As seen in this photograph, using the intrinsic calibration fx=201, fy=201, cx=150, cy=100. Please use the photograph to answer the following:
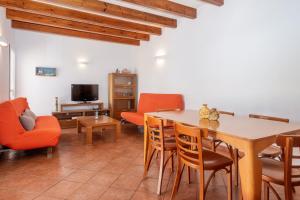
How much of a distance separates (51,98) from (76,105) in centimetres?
73

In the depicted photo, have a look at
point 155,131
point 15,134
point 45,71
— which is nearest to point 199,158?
point 155,131

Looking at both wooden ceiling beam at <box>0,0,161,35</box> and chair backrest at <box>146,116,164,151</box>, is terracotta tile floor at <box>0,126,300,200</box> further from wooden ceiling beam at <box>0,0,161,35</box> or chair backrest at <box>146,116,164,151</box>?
wooden ceiling beam at <box>0,0,161,35</box>

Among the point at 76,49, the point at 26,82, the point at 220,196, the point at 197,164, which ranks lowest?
the point at 220,196

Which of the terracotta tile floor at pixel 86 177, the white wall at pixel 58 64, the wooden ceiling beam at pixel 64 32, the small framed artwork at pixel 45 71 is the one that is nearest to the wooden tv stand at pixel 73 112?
the white wall at pixel 58 64

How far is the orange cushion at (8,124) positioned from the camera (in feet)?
9.75

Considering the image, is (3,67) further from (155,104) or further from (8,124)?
(155,104)

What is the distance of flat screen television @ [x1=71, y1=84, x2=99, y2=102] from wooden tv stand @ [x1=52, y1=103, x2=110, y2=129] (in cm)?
18

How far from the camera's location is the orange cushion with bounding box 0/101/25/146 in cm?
297

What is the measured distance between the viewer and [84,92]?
20.0 feet

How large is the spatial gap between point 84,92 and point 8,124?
3155 mm

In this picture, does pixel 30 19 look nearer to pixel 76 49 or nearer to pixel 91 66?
pixel 76 49

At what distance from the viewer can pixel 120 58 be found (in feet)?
22.8

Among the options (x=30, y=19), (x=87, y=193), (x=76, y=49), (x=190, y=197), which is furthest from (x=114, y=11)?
(x=190, y=197)

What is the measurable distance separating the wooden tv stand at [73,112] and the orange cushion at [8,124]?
2.47m
